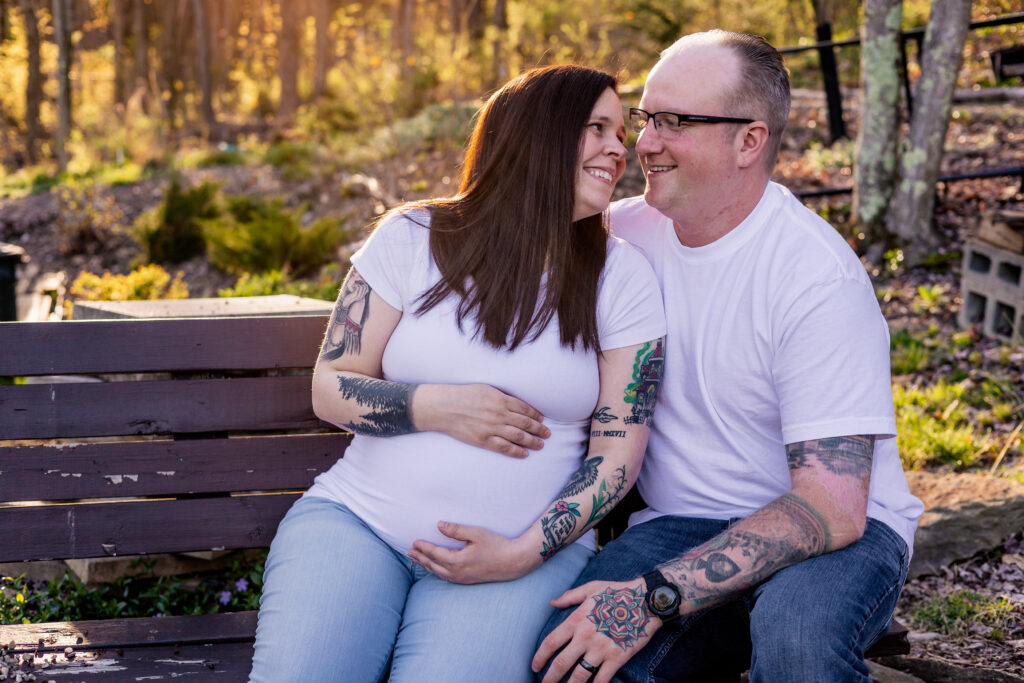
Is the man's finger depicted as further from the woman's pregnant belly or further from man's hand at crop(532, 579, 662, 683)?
the woman's pregnant belly

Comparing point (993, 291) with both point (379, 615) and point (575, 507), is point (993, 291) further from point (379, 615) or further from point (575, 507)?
point (379, 615)

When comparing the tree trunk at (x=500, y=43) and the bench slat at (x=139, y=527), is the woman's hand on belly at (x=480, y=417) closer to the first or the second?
the bench slat at (x=139, y=527)

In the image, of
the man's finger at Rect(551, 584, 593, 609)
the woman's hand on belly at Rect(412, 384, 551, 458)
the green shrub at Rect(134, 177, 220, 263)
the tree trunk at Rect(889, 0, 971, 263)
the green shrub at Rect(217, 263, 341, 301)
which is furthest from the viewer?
the green shrub at Rect(134, 177, 220, 263)

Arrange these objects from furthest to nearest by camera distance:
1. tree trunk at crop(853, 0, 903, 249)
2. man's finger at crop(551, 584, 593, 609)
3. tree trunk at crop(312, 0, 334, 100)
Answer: tree trunk at crop(312, 0, 334, 100) → tree trunk at crop(853, 0, 903, 249) → man's finger at crop(551, 584, 593, 609)


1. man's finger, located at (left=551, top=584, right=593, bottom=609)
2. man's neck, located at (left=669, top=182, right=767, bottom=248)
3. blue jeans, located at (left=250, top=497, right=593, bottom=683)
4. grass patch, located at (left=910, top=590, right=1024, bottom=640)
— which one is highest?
man's neck, located at (left=669, top=182, right=767, bottom=248)

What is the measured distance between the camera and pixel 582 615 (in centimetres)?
216

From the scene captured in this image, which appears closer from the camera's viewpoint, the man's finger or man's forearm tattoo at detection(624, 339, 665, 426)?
→ the man's finger

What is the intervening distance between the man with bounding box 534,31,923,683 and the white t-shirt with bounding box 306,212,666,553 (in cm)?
19

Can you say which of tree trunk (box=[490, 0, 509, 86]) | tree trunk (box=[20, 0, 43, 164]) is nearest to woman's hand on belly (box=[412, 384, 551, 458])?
tree trunk (box=[490, 0, 509, 86])

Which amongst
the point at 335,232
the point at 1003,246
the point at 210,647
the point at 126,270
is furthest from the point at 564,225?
the point at 126,270

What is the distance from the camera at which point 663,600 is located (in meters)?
2.13

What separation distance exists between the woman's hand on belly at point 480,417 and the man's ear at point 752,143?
35.8 inches

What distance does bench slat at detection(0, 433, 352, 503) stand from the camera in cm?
280

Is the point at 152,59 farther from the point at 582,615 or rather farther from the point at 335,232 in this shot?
the point at 582,615
